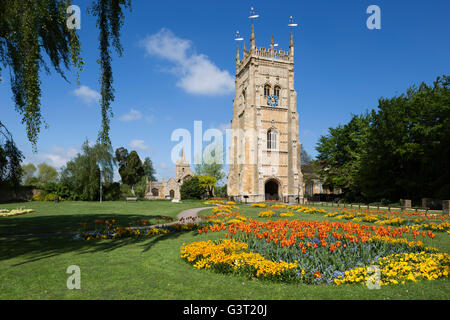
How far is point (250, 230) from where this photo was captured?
10.2m

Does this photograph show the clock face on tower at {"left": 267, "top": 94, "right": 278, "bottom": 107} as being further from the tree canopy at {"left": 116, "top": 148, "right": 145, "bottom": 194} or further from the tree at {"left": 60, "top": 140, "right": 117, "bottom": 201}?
the tree canopy at {"left": 116, "top": 148, "right": 145, "bottom": 194}

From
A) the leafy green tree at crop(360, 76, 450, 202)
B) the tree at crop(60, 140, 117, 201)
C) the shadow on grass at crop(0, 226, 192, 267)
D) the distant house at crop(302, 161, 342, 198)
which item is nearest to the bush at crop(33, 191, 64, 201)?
the tree at crop(60, 140, 117, 201)

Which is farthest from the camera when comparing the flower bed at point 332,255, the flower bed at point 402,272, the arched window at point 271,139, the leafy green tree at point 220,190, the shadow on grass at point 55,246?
the leafy green tree at point 220,190

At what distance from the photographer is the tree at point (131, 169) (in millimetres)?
60844

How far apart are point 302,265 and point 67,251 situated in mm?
6988

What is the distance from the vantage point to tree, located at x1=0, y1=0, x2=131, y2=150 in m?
6.22

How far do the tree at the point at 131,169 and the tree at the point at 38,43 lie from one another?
55.2 meters

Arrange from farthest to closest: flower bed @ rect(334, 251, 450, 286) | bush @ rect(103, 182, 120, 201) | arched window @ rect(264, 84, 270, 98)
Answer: arched window @ rect(264, 84, 270, 98) → bush @ rect(103, 182, 120, 201) → flower bed @ rect(334, 251, 450, 286)

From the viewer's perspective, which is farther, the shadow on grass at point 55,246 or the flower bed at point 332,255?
the shadow on grass at point 55,246

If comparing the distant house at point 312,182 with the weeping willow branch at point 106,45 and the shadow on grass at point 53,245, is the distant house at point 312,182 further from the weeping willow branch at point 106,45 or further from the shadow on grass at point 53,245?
the weeping willow branch at point 106,45

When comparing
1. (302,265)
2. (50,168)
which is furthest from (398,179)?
(50,168)

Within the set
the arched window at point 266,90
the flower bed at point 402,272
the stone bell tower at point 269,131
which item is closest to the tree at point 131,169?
the stone bell tower at point 269,131

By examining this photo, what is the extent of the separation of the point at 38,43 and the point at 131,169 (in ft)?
188

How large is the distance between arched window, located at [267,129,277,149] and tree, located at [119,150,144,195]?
116 ft
